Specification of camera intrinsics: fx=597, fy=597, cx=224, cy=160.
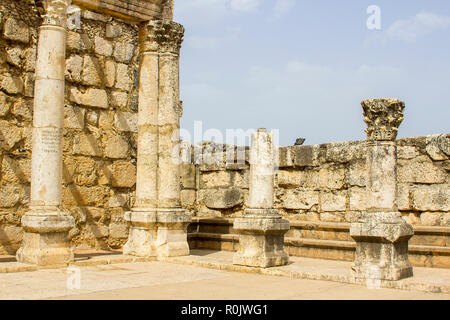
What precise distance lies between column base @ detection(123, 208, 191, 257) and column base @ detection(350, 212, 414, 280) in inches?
141

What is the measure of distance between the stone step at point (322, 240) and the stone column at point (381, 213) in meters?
1.40

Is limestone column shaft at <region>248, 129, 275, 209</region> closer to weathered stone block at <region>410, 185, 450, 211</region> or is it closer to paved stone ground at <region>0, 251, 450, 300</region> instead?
paved stone ground at <region>0, 251, 450, 300</region>

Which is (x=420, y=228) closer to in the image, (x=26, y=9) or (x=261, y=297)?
(x=261, y=297)

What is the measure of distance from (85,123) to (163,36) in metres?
2.14

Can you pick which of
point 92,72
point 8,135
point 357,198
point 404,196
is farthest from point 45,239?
point 404,196

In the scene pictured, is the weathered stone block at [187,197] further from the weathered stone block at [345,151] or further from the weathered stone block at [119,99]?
the weathered stone block at [345,151]

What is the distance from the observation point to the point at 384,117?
7680mm

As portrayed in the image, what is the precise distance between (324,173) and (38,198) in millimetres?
5197

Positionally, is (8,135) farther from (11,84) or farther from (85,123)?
(85,123)

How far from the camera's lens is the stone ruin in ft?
28.3

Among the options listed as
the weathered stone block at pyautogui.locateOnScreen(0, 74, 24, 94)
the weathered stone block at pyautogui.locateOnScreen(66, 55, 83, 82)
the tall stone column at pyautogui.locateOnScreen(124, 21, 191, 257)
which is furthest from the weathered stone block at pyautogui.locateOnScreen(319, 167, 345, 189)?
the weathered stone block at pyautogui.locateOnScreen(0, 74, 24, 94)

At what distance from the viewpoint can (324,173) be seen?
1114cm

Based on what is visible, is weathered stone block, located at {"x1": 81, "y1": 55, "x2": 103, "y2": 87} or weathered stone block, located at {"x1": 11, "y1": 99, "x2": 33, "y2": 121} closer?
weathered stone block, located at {"x1": 11, "y1": 99, "x2": 33, "y2": 121}

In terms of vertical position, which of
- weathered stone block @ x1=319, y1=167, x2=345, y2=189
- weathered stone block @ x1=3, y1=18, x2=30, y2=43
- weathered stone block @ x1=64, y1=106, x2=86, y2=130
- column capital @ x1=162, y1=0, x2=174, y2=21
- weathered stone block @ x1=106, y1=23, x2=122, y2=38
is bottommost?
weathered stone block @ x1=319, y1=167, x2=345, y2=189
